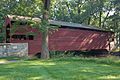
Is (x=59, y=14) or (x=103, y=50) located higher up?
(x=59, y=14)

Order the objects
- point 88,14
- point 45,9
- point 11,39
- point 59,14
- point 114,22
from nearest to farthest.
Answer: point 45,9, point 11,39, point 114,22, point 88,14, point 59,14

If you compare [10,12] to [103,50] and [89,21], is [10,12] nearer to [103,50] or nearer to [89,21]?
[103,50]

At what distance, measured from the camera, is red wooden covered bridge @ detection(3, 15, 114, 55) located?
27078 millimetres

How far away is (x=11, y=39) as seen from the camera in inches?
1043

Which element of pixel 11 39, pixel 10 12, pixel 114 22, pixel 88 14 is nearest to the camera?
pixel 10 12

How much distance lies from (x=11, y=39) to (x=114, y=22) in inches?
716

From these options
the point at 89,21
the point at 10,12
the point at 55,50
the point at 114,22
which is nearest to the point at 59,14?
the point at 89,21

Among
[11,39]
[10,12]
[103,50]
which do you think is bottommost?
[103,50]

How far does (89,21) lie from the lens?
48.2m

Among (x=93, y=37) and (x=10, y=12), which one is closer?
(x=10, y=12)

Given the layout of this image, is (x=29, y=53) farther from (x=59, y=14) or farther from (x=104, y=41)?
(x=59, y=14)

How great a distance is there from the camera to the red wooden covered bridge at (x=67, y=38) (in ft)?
88.8

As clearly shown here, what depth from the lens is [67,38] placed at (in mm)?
30312

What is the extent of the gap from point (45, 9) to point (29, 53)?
26.1 ft
